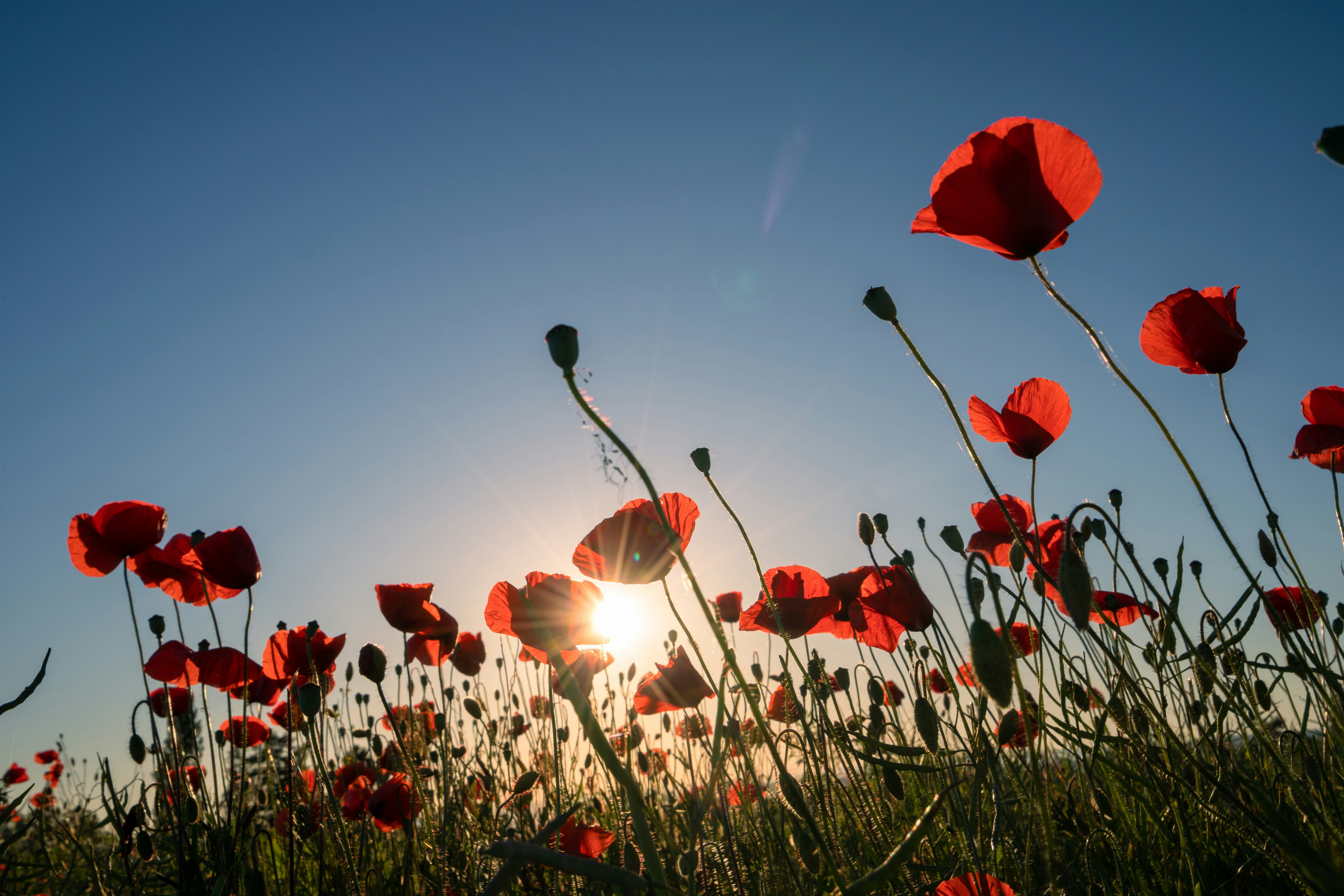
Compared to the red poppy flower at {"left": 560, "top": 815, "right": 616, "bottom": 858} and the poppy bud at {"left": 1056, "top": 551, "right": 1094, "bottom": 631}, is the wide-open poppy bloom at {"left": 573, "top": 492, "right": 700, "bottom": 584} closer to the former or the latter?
the poppy bud at {"left": 1056, "top": 551, "right": 1094, "bottom": 631}

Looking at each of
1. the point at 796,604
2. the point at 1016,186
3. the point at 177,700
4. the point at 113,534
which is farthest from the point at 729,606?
the point at 177,700

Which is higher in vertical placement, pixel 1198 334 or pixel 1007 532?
pixel 1198 334

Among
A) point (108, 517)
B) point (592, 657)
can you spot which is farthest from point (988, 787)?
point (108, 517)

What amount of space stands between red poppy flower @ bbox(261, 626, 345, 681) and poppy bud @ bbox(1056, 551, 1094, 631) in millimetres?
2471

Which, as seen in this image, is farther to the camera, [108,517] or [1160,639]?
[108,517]

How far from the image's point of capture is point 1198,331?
6.01 feet

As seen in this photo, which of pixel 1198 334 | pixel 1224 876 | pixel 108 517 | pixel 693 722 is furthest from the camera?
pixel 693 722

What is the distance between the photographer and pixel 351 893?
1939mm

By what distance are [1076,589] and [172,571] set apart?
3.21 metres

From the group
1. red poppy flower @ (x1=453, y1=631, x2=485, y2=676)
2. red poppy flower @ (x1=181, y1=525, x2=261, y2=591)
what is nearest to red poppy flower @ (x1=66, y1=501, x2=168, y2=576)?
red poppy flower @ (x1=181, y1=525, x2=261, y2=591)

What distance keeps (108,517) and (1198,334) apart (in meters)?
3.71

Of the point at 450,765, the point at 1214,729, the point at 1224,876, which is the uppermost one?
the point at 450,765

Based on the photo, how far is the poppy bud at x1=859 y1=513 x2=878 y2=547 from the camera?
2.13m

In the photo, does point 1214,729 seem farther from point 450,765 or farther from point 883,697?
point 450,765
